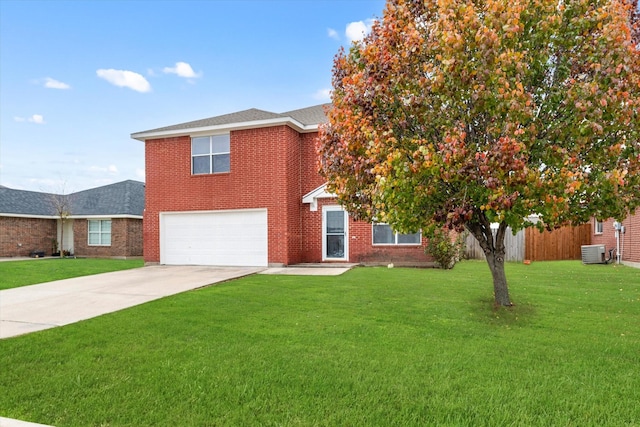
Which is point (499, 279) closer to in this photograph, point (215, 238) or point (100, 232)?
point (215, 238)

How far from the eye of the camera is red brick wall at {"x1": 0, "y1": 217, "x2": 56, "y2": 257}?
74.9ft

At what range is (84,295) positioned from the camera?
29.1 ft

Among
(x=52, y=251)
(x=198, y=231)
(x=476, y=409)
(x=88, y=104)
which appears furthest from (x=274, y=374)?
(x=52, y=251)

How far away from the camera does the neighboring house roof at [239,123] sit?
14367 millimetres

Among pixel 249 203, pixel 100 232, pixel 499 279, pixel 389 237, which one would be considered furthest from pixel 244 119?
pixel 100 232

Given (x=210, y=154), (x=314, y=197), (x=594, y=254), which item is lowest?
(x=594, y=254)

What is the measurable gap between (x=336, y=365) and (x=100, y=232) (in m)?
22.9

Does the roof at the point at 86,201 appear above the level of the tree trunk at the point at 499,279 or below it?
above

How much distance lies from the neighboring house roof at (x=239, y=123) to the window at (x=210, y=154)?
368mm

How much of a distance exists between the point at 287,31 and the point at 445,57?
1160 cm

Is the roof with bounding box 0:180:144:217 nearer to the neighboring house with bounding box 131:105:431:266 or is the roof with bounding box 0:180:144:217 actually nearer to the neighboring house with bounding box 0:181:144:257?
the neighboring house with bounding box 0:181:144:257

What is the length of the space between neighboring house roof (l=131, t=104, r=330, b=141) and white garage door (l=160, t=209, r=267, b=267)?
3107 millimetres

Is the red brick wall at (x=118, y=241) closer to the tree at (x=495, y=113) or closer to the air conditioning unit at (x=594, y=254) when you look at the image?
the tree at (x=495, y=113)

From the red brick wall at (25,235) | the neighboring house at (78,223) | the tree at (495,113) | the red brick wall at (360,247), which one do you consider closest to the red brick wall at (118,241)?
the neighboring house at (78,223)
